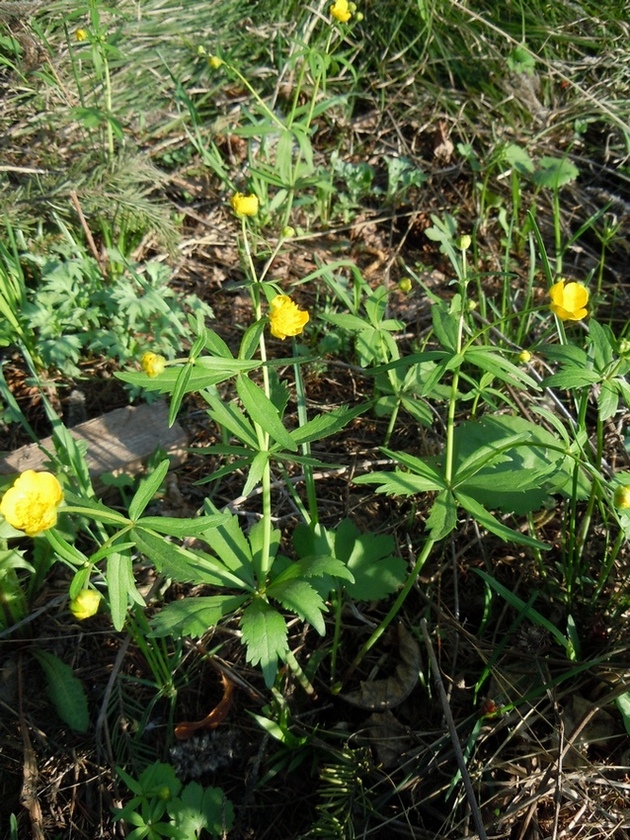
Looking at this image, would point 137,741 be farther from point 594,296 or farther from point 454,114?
point 454,114

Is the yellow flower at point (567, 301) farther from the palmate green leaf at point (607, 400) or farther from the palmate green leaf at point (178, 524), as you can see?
the palmate green leaf at point (178, 524)

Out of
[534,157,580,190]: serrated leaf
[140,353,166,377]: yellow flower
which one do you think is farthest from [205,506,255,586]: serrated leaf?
[534,157,580,190]: serrated leaf

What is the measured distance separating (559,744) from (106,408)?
1755 millimetres

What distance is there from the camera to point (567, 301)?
1552 mm

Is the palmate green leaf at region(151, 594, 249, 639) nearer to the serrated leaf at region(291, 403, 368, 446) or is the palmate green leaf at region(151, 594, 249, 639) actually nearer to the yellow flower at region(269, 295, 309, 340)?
the serrated leaf at region(291, 403, 368, 446)

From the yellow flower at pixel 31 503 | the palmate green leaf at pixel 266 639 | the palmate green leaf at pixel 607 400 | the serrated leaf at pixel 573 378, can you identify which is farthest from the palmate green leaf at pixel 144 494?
the palmate green leaf at pixel 607 400

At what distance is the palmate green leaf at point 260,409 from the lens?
1.38 meters

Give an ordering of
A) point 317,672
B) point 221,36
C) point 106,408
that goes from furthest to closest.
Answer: point 221,36 < point 106,408 < point 317,672

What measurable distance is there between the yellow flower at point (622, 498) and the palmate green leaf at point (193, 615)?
81cm

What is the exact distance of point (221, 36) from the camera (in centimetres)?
327

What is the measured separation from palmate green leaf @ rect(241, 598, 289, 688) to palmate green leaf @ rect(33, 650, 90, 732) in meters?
0.62

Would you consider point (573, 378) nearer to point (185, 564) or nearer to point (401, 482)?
point (401, 482)

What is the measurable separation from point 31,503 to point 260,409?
47 centimetres

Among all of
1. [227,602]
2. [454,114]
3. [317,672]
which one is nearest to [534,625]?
[317,672]
